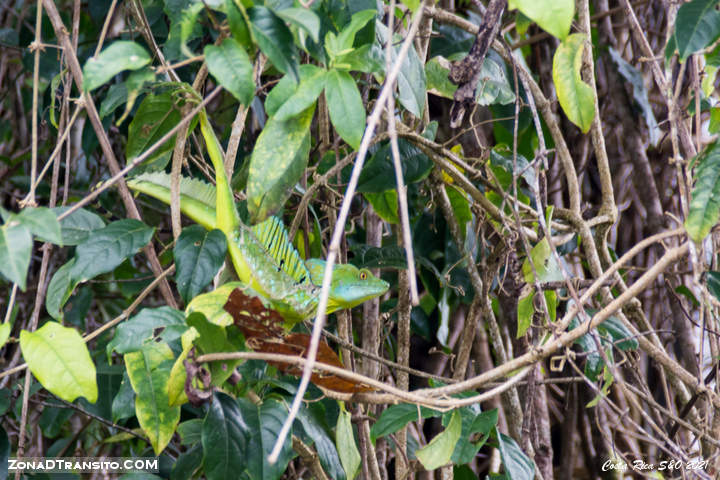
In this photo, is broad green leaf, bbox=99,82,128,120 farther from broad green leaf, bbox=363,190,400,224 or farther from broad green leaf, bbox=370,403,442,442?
broad green leaf, bbox=370,403,442,442

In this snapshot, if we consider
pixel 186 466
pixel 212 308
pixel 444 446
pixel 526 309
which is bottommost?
pixel 186 466

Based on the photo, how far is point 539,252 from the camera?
1116 mm

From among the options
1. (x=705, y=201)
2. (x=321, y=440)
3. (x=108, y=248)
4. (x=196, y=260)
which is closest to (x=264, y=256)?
(x=196, y=260)

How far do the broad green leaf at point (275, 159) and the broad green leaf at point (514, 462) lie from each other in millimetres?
516

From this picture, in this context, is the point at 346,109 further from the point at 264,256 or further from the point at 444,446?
the point at 444,446

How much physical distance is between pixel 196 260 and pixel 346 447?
39 centimetres

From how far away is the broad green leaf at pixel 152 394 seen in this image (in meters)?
0.86

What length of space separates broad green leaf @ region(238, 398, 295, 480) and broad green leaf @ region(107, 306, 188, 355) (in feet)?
0.55

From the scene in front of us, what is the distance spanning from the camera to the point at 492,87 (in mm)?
1238

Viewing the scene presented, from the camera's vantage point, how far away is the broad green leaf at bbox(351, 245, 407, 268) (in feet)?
4.36

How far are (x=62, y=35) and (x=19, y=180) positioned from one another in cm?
129

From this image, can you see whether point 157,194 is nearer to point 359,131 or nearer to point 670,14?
point 359,131

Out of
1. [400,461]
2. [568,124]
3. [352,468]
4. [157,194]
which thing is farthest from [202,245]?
[568,124]

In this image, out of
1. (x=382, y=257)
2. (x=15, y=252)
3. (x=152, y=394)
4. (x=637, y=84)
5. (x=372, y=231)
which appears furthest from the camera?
(x=637, y=84)
